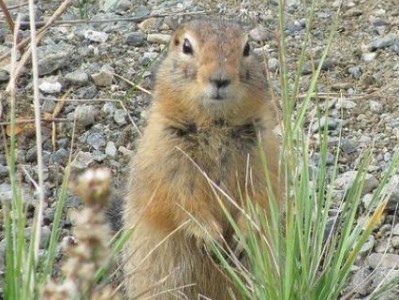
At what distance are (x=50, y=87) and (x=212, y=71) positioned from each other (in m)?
1.92

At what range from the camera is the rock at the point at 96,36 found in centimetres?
536

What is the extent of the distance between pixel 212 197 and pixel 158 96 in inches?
19.2

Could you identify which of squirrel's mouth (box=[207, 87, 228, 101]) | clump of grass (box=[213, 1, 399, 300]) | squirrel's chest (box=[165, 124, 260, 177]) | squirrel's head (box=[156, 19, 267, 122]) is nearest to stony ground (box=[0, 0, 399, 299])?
squirrel's head (box=[156, 19, 267, 122])

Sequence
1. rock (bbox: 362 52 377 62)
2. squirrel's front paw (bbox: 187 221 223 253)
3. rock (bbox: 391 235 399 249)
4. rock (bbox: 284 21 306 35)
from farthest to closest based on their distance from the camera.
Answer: rock (bbox: 284 21 306 35) → rock (bbox: 362 52 377 62) → rock (bbox: 391 235 399 249) → squirrel's front paw (bbox: 187 221 223 253)

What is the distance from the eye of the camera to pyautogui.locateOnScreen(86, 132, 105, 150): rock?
4.58 metres

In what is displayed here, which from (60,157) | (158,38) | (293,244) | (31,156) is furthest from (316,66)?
(293,244)

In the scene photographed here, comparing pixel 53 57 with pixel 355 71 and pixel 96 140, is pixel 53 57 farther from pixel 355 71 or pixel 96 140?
pixel 355 71

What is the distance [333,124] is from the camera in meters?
4.65

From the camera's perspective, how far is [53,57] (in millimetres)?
5035

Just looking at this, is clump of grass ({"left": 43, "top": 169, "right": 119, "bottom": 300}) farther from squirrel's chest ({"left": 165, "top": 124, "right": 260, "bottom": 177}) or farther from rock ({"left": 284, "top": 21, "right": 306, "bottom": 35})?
rock ({"left": 284, "top": 21, "right": 306, "bottom": 35})

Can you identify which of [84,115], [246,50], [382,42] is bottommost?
[84,115]

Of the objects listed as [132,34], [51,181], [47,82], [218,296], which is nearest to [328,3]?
[132,34]

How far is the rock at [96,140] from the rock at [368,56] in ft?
5.38

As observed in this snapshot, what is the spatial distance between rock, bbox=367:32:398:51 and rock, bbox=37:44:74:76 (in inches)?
69.5
